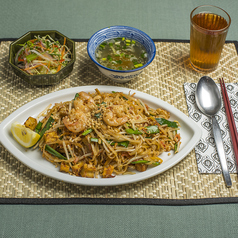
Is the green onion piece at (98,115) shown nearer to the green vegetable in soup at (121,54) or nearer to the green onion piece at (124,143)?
the green onion piece at (124,143)

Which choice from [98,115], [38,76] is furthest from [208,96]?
[38,76]

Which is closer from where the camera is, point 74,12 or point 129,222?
point 129,222

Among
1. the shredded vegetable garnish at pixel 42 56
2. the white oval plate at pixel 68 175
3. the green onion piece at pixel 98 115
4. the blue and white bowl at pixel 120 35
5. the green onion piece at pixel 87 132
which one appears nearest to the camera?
the white oval plate at pixel 68 175

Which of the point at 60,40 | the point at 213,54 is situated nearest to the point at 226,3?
the point at 213,54

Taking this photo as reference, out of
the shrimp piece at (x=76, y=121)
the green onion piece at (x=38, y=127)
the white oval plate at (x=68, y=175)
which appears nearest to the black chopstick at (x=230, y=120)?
the white oval plate at (x=68, y=175)

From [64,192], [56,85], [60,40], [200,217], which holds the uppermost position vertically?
[60,40]

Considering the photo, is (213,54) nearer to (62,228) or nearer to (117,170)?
(117,170)

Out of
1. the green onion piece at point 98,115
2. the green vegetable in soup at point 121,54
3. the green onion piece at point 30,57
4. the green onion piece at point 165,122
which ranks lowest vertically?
the green onion piece at point 165,122
